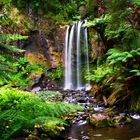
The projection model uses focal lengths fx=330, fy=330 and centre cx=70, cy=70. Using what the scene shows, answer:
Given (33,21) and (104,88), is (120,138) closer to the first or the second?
(104,88)

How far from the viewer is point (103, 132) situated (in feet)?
24.5

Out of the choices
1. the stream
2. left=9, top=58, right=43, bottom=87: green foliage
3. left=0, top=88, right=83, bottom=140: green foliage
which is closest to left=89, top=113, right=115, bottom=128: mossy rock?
the stream

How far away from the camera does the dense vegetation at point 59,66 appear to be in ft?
5.26

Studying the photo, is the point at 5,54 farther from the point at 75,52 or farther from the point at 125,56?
the point at 75,52

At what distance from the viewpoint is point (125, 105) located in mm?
9766

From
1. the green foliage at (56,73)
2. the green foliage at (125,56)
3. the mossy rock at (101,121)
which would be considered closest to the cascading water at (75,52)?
the green foliage at (56,73)

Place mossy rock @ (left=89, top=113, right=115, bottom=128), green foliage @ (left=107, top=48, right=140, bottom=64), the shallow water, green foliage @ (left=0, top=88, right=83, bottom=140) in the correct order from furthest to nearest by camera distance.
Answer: green foliage @ (left=107, top=48, right=140, bottom=64)
mossy rock @ (left=89, top=113, right=115, bottom=128)
the shallow water
green foliage @ (left=0, top=88, right=83, bottom=140)

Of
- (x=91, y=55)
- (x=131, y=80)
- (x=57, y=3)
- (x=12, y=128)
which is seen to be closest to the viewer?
(x=12, y=128)

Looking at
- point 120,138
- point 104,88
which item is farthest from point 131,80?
point 120,138

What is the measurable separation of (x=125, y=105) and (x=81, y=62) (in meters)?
7.12

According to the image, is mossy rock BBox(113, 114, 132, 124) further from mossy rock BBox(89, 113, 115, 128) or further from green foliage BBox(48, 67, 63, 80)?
green foliage BBox(48, 67, 63, 80)

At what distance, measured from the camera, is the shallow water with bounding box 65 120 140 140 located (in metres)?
7.07

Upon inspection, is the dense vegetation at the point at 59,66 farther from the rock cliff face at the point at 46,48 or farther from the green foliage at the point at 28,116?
the rock cliff face at the point at 46,48

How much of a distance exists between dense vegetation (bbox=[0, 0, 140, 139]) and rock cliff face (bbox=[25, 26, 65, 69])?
0.27m
